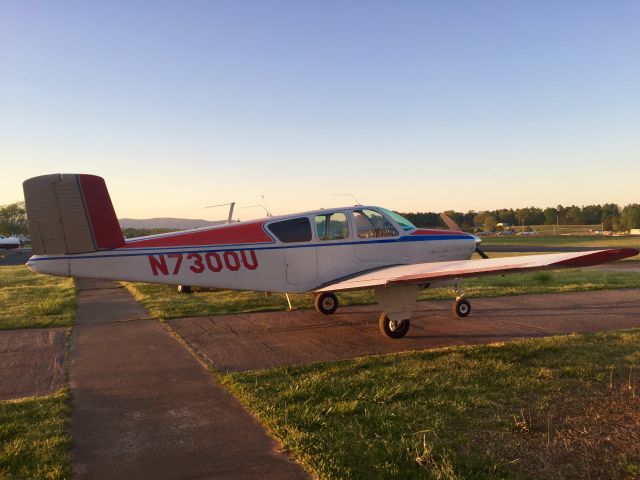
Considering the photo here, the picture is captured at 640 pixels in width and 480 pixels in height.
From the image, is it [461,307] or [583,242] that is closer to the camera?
[461,307]

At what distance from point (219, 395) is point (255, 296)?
8512 mm

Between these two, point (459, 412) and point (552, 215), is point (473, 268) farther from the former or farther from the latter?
point (552, 215)

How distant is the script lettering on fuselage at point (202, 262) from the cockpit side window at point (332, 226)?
56.9 inches

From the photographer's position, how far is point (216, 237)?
8.94 metres

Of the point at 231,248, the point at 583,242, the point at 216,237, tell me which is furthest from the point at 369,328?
the point at 583,242

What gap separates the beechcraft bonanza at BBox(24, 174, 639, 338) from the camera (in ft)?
25.9

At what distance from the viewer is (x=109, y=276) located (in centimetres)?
838

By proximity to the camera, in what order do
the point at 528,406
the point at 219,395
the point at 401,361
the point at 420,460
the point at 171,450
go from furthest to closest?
the point at 401,361
the point at 219,395
the point at 528,406
the point at 171,450
the point at 420,460

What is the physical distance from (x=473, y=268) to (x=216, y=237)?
4.77m

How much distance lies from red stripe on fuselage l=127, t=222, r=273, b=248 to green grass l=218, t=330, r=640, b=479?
342 cm

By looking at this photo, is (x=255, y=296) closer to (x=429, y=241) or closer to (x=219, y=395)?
(x=429, y=241)

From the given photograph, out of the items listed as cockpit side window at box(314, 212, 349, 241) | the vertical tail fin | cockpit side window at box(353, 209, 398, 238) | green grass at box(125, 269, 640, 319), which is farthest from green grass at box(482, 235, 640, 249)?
the vertical tail fin

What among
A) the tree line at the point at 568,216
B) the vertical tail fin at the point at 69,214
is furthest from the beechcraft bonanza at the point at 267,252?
the tree line at the point at 568,216

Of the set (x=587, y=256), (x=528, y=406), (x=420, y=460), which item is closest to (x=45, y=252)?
(x=420, y=460)
